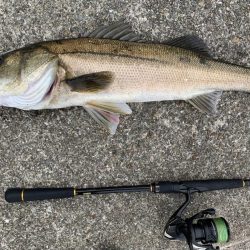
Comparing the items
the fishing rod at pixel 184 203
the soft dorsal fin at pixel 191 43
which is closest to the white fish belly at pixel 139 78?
the soft dorsal fin at pixel 191 43

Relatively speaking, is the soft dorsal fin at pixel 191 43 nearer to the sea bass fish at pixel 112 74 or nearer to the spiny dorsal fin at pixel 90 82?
the sea bass fish at pixel 112 74

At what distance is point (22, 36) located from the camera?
224cm

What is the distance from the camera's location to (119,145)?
2326 mm

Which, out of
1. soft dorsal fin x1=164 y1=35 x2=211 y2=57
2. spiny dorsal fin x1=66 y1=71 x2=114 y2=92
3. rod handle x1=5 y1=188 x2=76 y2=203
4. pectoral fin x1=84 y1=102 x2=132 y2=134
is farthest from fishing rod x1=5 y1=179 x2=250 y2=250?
soft dorsal fin x1=164 y1=35 x2=211 y2=57

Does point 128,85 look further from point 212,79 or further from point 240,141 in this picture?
point 240,141

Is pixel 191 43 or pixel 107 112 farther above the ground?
pixel 191 43

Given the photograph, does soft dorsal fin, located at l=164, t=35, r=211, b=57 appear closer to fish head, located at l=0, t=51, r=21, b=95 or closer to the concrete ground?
the concrete ground

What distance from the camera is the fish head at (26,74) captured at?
195cm

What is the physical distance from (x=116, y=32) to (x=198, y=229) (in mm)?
1203

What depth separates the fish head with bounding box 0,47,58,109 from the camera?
195cm

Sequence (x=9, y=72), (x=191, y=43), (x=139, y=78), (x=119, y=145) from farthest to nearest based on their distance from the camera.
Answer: (x=119, y=145) < (x=191, y=43) < (x=139, y=78) < (x=9, y=72)

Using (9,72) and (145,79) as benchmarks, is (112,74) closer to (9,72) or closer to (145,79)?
(145,79)

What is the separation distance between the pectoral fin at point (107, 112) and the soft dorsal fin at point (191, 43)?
0.47m

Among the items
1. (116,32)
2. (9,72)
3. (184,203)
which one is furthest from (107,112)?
(184,203)
